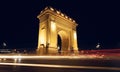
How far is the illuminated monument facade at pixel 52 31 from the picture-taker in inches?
1736

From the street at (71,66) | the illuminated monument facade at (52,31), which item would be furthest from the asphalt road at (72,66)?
the illuminated monument facade at (52,31)

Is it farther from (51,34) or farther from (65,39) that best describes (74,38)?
(51,34)

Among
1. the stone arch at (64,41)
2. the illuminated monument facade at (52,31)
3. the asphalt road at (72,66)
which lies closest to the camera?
the asphalt road at (72,66)

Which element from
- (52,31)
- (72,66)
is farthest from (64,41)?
(72,66)

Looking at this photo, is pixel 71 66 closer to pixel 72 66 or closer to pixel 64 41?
pixel 72 66

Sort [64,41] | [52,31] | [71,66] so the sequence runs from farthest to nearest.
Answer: [64,41] → [52,31] → [71,66]

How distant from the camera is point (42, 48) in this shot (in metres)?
43.2

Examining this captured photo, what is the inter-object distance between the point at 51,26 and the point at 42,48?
6232 millimetres

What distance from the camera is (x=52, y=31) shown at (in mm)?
46375

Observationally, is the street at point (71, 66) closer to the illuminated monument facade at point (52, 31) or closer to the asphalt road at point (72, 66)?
the asphalt road at point (72, 66)

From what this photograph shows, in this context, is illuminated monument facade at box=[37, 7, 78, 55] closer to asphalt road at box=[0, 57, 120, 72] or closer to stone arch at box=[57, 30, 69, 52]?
stone arch at box=[57, 30, 69, 52]

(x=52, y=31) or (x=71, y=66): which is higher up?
(x=52, y=31)

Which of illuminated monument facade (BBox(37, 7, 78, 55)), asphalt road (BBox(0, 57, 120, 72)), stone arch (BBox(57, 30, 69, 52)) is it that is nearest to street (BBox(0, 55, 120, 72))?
asphalt road (BBox(0, 57, 120, 72))

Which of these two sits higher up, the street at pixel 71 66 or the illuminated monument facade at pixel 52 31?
the illuminated monument facade at pixel 52 31
